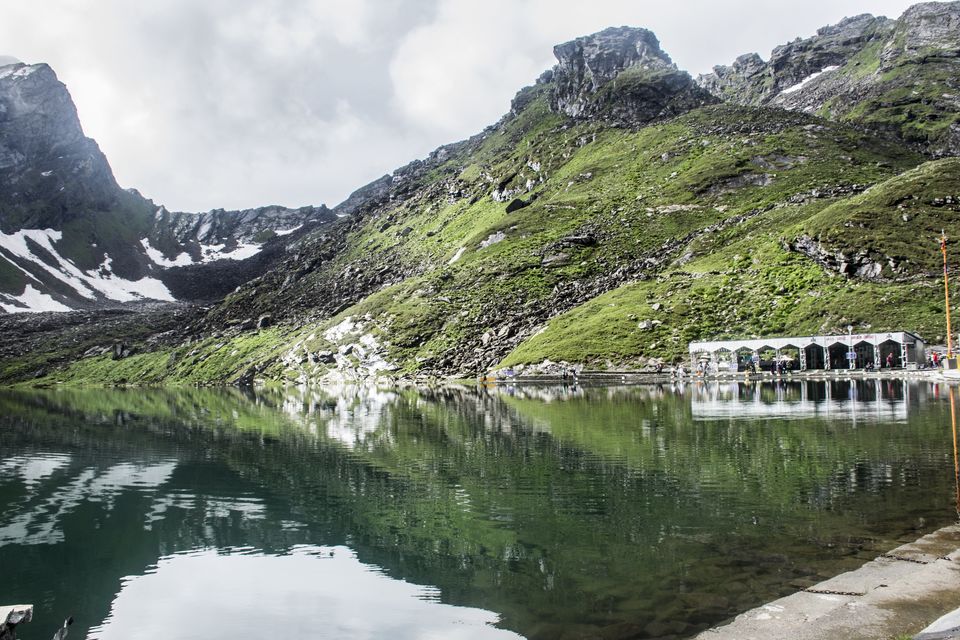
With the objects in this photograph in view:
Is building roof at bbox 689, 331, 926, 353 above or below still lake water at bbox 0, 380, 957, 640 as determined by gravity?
above

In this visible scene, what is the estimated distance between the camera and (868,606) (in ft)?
40.5

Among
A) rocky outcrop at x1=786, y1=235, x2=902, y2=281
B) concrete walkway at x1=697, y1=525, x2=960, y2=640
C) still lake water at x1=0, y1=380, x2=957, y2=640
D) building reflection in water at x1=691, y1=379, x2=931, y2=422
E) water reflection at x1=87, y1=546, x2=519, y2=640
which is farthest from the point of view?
rocky outcrop at x1=786, y1=235, x2=902, y2=281

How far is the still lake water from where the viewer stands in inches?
603

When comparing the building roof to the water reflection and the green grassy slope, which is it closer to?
the green grassy slope

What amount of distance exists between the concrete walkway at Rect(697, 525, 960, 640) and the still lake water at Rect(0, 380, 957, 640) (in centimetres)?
110

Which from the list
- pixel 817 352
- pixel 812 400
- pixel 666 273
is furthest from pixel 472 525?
pixel 666 273

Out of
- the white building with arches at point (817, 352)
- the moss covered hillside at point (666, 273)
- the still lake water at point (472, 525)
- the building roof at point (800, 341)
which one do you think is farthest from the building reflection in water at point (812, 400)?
the moss covered hillside at point (666, 273)

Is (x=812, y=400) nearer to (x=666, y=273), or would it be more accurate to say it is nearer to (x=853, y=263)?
(x=853, y=263)

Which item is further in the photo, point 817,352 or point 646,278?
point 646,278

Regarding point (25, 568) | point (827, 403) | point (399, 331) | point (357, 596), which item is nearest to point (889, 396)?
point (827, 403)

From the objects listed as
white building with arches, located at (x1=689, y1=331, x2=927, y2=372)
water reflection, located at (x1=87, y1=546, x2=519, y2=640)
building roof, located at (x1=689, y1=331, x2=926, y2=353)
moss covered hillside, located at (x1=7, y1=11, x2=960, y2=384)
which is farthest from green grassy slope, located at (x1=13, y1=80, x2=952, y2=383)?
water reflection, located at (x1=87, y1=546, x2=519, y2=640)

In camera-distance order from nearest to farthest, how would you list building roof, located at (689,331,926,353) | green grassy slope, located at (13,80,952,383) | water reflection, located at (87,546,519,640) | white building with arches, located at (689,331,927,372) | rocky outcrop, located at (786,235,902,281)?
water reflection, located at (87,546,519,640), building roof, located at (689,331,926,353), white building with arches, located at (689,331,927,372), rocky outcrop, located at (786,235,902,281), green grassy slope, located at (13,80,952,383)

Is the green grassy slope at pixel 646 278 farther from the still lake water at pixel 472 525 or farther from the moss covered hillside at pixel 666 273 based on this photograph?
the still lake water at pixel 472 525

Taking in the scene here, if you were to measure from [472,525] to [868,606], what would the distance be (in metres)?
12.2
